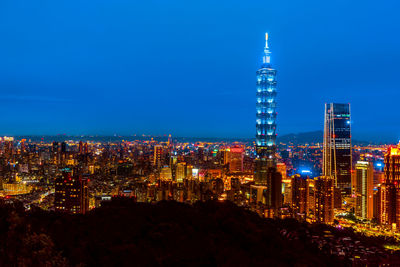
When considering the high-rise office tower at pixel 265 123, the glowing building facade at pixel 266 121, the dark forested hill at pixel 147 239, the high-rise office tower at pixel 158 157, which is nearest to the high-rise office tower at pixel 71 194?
the dark forested hill at pixel 147 239

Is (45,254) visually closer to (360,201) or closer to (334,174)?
(360,201)

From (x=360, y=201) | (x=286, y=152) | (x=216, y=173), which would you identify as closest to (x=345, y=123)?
(x=286, y=152)

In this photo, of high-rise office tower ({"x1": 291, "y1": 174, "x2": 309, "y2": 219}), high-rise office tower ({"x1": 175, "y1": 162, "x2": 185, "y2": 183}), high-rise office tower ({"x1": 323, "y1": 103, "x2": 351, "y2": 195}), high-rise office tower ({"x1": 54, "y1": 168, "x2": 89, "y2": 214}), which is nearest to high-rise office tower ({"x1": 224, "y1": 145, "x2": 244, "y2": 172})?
high-rise office tower ({"x1": 323, "y1": 103, "x2": 351, "y2": 195})

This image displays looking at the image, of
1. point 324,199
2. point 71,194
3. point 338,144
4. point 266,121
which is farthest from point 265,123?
point 71,194

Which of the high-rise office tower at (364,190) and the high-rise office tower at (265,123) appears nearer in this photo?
the high-rise office tower at (364,190)

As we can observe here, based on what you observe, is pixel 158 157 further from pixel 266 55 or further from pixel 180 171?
pixel 266 55

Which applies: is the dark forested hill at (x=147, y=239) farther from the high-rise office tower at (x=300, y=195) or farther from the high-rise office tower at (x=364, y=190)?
the high-rise office tower at (x=364, y=190)

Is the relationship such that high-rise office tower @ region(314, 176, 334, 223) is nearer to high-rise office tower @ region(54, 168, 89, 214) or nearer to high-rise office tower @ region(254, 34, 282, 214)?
high-rise office tower @ region(54, 168, 89, 214)
